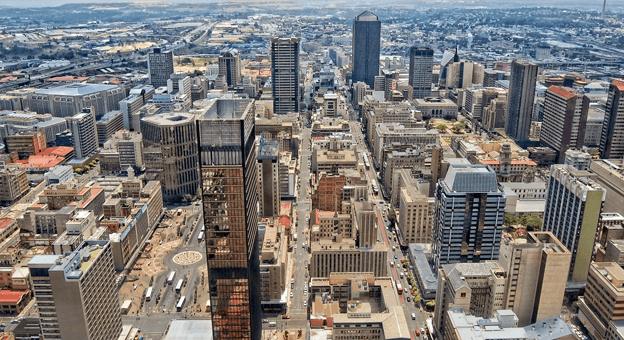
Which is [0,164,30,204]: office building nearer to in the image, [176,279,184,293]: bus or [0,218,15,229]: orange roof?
[0,218,15,229]: orange roof

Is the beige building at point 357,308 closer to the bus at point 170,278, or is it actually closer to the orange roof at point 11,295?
the bus at point 170,278

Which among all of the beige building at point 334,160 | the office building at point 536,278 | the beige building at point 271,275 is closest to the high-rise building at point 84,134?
the beige building at point 334,160

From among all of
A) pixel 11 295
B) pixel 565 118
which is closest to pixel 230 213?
pixel 11 295

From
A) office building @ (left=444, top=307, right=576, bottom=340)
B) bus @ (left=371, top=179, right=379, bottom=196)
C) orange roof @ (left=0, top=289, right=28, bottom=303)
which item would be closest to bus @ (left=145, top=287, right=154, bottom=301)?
orange roof @ (left=0, top=289, right=28, bottom=303)

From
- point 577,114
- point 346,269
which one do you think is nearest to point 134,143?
point 346,269

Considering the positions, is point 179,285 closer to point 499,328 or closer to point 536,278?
point 499,328
